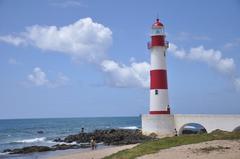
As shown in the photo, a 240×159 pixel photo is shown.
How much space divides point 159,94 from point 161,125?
2.09 m

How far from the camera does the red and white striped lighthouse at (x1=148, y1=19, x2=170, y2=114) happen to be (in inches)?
1235

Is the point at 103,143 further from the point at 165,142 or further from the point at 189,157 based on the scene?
the point at 189,157

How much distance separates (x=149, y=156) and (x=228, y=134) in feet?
18.1

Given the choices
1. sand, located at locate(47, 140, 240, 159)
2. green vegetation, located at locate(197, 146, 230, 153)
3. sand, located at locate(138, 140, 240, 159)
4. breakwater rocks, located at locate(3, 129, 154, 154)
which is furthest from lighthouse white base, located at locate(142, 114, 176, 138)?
green vegetation, located at locate(197, 146, 230, 153)

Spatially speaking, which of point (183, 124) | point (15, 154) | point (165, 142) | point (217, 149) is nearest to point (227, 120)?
point (183, 124)

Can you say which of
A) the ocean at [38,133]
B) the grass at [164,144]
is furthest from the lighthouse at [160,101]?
the grass at [164,144]

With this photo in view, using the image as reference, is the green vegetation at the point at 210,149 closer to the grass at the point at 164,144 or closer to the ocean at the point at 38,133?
the grass at the point at 164,144

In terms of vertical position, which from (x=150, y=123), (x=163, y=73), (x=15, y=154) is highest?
(x=163, y=73)

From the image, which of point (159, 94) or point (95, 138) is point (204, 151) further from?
point (95, 138)

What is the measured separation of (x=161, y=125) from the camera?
31172 mm

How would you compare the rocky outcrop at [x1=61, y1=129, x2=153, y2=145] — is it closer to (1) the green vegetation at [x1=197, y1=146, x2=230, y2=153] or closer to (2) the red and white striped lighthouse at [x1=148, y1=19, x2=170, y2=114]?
(2) the red and white striped lighthouse at [x1=148, y1=19, x2=170, y2=114]

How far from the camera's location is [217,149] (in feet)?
57.5

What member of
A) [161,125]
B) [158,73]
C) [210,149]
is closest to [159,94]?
[158,73]

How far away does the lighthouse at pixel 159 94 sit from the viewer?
31.3 metres
